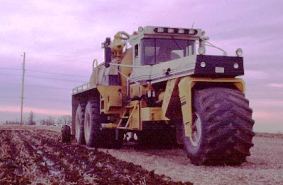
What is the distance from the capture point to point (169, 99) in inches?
496

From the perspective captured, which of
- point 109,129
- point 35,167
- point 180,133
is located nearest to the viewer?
point 35,167

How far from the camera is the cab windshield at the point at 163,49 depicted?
14.7m

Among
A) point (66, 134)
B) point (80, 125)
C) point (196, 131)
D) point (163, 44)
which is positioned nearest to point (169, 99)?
point (196, 131)

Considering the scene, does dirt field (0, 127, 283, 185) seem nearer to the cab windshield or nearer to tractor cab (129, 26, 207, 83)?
tractor cab (129, 26, 207, 83)

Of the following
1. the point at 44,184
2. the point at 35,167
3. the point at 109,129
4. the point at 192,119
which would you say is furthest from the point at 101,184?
the point at 109,129

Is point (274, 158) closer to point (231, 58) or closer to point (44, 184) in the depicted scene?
point (231, 58)

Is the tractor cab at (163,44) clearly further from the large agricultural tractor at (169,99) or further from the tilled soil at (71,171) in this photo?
the tilled soil at (71,171)

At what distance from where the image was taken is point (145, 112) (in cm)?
1397

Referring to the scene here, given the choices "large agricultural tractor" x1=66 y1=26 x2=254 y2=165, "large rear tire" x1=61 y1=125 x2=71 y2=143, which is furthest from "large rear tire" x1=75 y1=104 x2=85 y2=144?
"large rear tire" x1=61 y1=125 x2=71 y2=143

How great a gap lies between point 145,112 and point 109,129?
3.56m

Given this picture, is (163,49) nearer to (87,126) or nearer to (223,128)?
(223,128)

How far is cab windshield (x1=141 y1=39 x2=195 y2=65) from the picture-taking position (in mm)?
14680

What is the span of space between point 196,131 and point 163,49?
12.9 feet

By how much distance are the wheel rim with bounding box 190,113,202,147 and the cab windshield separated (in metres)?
3.53
